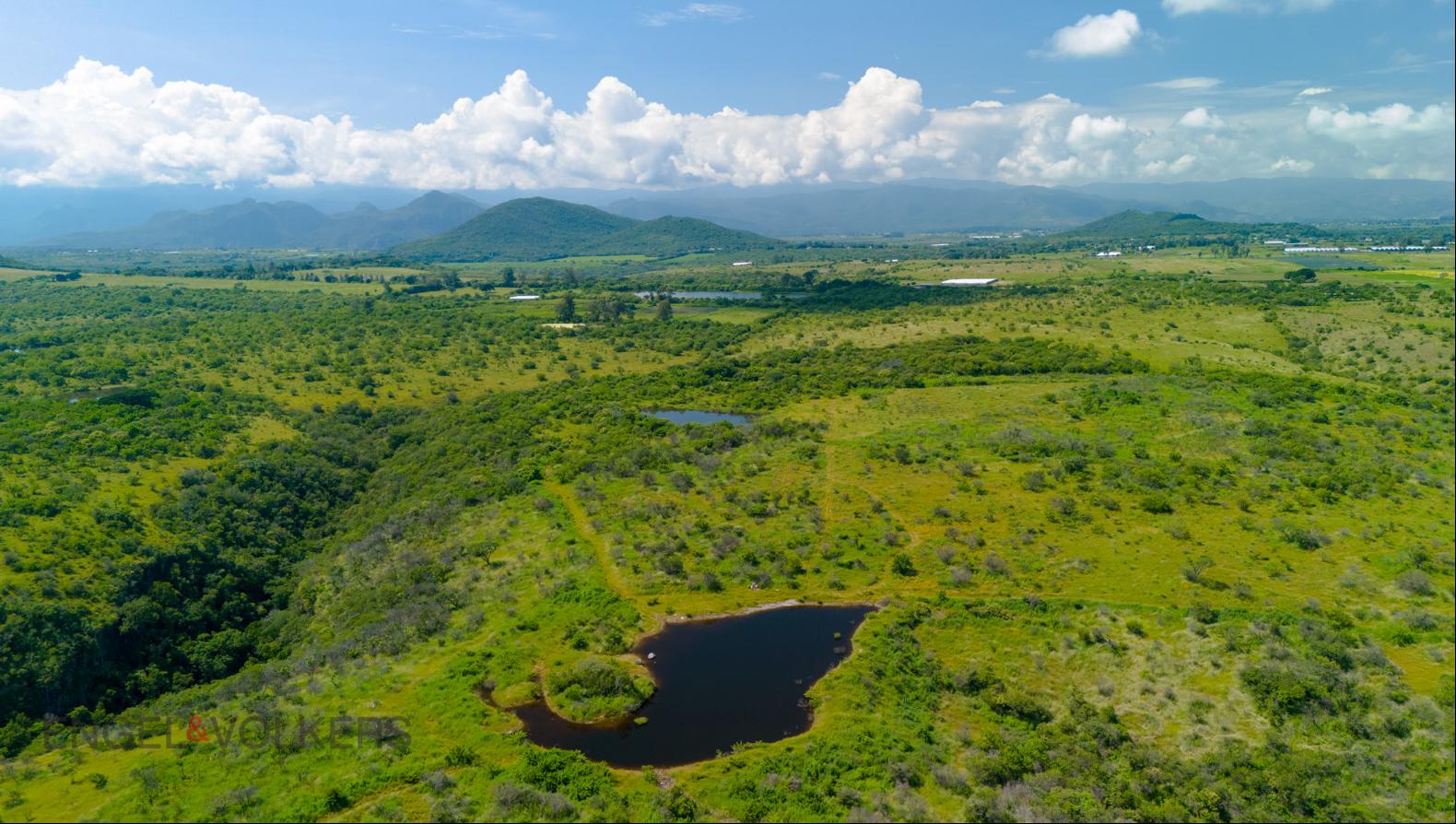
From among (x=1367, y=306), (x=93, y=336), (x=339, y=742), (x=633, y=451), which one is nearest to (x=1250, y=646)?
(x=339, y=742)

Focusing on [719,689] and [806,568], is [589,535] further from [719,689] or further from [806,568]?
[719,689]

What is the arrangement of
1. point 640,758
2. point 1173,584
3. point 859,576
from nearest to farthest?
point 640,758 < point 1173,584 < point 859,576

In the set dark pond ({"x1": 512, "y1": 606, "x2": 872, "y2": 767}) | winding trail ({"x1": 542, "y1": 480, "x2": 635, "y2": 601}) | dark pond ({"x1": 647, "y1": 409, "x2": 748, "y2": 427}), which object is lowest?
dark pond ({"x1": 512, "y1": 606, "x2": 872, "y2": 767})

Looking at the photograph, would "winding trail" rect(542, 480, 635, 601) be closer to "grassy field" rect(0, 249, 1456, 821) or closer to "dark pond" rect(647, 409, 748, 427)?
"grassy field" rect(0, 249, 1456, 821)

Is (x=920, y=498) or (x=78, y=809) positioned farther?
(x=920, y=498)

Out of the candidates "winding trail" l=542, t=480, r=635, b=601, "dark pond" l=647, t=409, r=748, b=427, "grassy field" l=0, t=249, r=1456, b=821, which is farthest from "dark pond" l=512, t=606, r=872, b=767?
"dark pond" l=647, t=409, r=748, b=427

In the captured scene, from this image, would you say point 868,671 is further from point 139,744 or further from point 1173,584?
point 139,744
